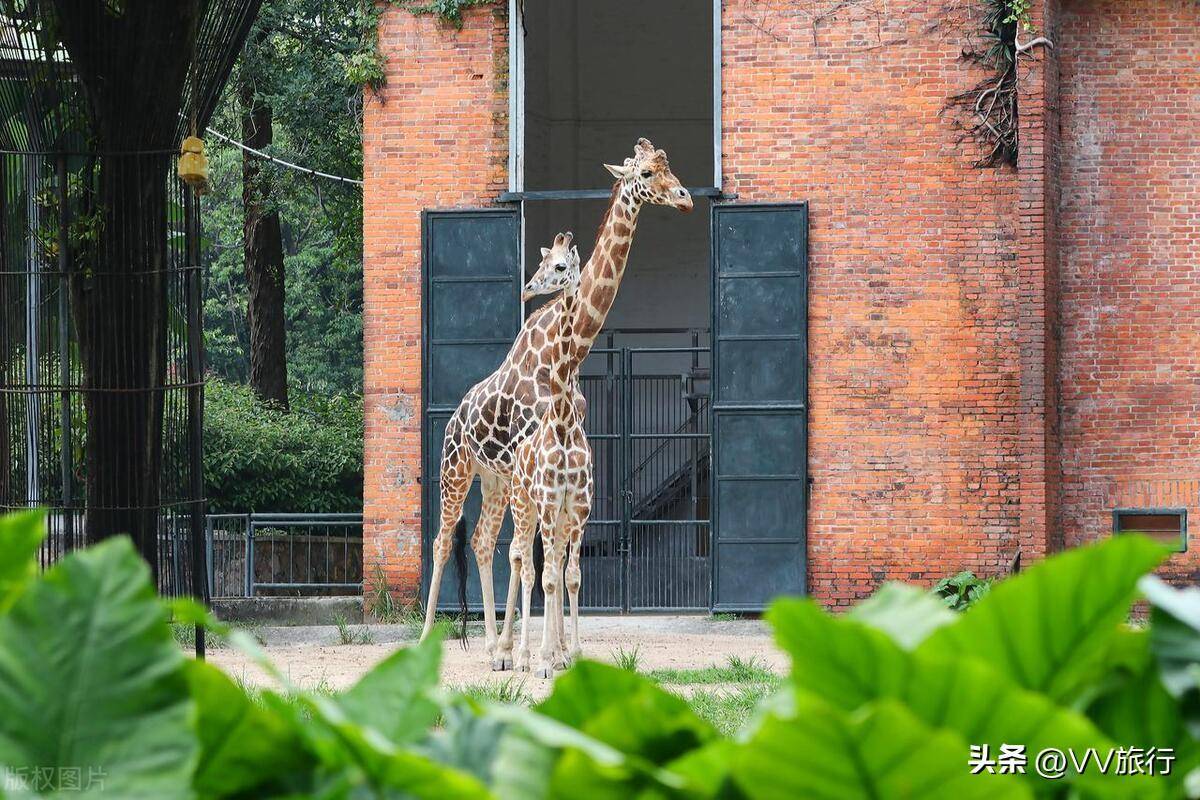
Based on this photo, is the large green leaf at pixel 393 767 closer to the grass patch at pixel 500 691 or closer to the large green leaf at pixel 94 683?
the large green leaf at pixel 94 683

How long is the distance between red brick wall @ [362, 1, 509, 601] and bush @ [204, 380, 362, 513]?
4.67 metres

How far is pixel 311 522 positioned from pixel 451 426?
5.23 metres

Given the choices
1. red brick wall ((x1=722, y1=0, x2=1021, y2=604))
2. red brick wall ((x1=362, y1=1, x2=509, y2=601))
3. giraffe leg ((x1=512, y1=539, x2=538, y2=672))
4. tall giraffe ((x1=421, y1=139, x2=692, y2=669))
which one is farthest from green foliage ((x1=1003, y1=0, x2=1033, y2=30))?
giraffe leg ((x1=512, y1=539, x2=538, y2=672))

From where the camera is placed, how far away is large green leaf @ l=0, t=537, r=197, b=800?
1.19 metres

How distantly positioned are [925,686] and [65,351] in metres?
7.84

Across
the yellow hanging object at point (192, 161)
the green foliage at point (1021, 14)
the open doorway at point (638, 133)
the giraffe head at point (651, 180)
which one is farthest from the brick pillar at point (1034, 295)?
the open doorway at point (638, 133)

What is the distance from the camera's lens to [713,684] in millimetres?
9797

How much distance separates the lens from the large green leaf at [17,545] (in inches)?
50.1

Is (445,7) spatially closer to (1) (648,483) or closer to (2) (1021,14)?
(2) (1021,14)

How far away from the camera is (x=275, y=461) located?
725 inches

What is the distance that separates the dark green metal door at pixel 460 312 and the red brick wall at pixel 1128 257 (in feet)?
16.2

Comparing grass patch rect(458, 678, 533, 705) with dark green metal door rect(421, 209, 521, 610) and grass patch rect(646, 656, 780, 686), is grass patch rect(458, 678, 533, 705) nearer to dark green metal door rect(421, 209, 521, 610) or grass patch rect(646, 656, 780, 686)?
grass patch rect(646, 656, 780, 686)

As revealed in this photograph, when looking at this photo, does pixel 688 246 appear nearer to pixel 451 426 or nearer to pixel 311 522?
pixel 311 522

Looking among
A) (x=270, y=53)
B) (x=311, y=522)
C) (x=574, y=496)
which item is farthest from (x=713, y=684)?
(x=270, y=53)
